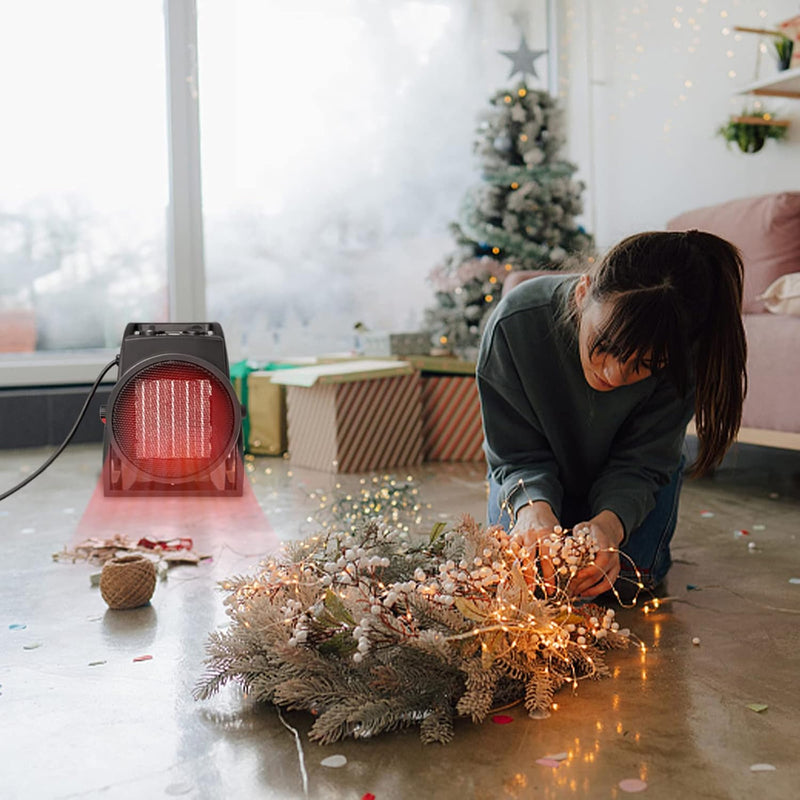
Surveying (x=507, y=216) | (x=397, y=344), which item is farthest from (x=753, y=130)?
(x=397, y=344)

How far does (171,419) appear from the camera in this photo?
1.06 metres

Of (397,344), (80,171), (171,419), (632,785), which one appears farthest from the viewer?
(80,171)

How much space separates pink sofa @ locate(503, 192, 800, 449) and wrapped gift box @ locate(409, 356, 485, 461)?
50cm

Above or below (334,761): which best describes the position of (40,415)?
above

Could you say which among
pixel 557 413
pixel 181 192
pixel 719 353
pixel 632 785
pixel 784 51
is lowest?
pixel 632 785

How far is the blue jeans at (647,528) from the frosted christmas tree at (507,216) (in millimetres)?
1915

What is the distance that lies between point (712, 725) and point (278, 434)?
2379 millimetres

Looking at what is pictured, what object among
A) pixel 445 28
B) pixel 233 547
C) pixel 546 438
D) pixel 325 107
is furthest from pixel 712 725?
pixel 445 28

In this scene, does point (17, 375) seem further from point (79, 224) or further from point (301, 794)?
point (301, 794)

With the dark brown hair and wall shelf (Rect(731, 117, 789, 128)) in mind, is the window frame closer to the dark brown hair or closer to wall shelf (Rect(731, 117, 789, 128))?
wall shelf (Rect(731, 117, 789, 128))

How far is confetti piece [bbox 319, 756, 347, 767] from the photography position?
39.3 inches

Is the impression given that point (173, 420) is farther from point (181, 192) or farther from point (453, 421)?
point (181, 192)

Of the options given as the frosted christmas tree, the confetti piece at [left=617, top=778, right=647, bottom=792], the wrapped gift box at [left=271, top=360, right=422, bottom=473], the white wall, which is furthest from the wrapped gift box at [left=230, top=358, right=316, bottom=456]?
the confetti piece at [left=617, top=778, right=647, bottom=792]

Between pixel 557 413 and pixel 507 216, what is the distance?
2.21m
